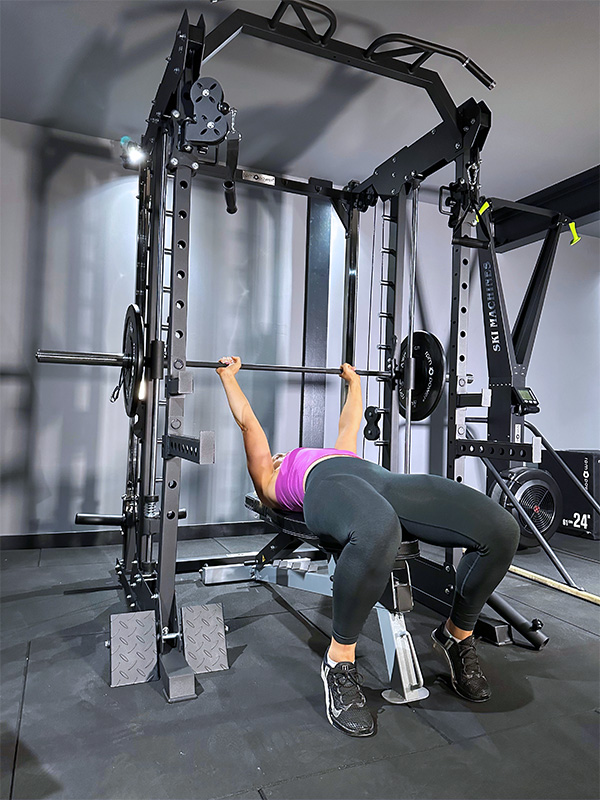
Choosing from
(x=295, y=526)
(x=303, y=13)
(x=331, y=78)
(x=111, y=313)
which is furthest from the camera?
(x=111, y=313)

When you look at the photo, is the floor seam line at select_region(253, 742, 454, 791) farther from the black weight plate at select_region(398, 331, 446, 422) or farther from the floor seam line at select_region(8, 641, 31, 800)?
the black weight plate at select_region(398, 331, 446, 422)

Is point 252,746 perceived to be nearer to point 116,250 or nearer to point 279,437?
point 279,437

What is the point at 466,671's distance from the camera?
1.92m

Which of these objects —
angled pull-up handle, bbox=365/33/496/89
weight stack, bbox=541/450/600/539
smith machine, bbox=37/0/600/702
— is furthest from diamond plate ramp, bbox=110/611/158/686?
weight stack, bbox=541/450/600/539

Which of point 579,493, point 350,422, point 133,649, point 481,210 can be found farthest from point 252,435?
point 579,493

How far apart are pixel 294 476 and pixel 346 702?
31.4 inches

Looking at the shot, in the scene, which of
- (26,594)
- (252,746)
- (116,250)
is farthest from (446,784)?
(116,250)

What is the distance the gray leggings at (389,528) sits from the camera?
172cm

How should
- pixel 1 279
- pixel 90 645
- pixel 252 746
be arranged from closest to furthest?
pixel 252 746, pixel 90 645, pixel 1 279

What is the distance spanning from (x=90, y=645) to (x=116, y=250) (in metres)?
2.62

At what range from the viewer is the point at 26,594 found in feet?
9.18

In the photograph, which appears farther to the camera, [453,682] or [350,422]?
[350,422]

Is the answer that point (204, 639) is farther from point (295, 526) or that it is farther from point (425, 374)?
point (425, 374)

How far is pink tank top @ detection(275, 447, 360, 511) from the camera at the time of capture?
2182 mm
